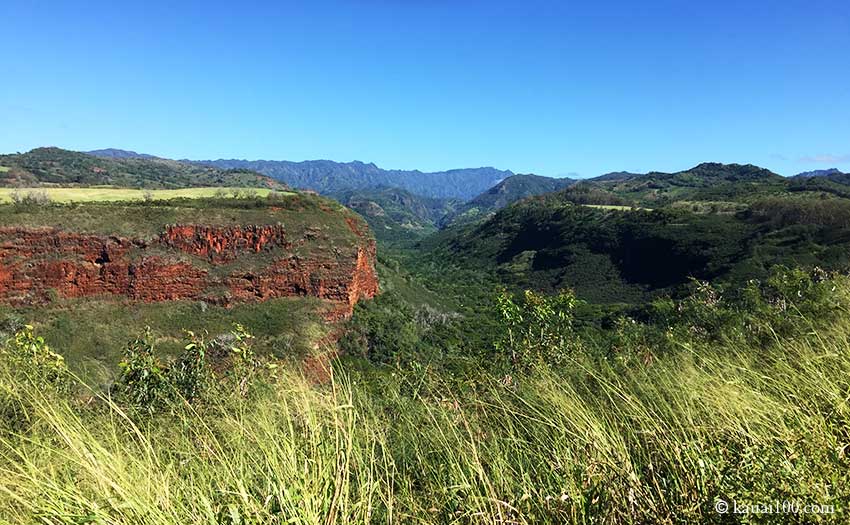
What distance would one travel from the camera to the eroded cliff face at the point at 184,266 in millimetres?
30641

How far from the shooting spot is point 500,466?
2289 millimetres

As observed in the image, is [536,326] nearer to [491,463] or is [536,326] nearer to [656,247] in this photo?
[491,463]

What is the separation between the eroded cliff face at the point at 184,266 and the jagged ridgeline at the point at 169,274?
0.07 metres

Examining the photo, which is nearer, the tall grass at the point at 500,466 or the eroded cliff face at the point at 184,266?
the tall grass at the point at 500,466

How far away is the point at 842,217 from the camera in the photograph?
56.3 metres

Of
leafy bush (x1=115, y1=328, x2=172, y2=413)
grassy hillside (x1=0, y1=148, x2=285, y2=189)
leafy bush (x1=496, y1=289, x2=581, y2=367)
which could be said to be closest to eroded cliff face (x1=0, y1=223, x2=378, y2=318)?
leafy bush (x1=496, y1=289, x2=581, y2=367)

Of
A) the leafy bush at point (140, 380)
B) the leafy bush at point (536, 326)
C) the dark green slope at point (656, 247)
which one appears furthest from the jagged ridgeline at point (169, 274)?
the dark green slope at point (656, 247)

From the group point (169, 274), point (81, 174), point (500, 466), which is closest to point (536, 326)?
point (500, 466)

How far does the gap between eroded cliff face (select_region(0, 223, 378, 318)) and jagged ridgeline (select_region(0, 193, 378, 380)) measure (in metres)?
0.07

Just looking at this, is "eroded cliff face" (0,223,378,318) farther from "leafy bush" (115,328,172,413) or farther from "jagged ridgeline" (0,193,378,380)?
"leafy bush" (115,328,172,413)

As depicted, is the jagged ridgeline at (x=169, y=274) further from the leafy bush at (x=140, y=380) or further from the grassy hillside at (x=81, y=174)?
the grassy hillside at (x=81, y=174)

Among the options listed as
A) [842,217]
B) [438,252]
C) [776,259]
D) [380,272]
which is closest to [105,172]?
[438,252]

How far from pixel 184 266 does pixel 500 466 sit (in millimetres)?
36345

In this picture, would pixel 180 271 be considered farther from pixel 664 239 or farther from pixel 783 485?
pixel 664 239
